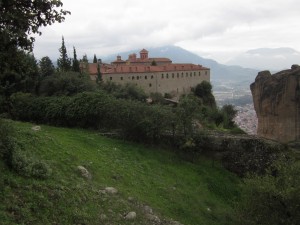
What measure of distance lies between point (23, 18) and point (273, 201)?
1403cm

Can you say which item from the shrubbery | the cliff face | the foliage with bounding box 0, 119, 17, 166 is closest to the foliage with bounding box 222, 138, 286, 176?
the cliff face

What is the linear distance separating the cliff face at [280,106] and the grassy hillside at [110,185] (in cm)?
984

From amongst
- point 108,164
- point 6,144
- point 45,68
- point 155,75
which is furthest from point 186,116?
point 155,75

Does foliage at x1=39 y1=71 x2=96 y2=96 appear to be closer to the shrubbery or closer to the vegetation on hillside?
the vegetation on hillside

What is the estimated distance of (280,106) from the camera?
36312 mm

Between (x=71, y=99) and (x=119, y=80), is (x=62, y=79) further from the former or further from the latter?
(x=119, y=80)

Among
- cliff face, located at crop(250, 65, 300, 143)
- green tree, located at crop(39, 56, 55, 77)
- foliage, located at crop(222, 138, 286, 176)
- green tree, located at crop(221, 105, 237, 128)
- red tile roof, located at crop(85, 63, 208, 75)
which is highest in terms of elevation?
green tree, located at crop(39, 56, 55, 77)

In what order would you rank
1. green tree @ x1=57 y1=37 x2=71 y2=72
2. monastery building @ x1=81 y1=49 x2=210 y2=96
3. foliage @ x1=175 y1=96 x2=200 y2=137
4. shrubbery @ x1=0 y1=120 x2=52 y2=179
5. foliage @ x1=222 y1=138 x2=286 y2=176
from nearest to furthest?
shrubbery @ x1=0 y1=120 x2=52 y2=179 < foliage @ x1=222 y1=138 x2=286 y2=176 < foliage @ x1=175 y1=96 x2=200 y2=137 < green tree @ x1=57 y1=37 x2=71 y2=72 < monastery building @ x1=81 y1=49 x2=210 y2=96

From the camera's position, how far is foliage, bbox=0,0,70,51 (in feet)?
31.8

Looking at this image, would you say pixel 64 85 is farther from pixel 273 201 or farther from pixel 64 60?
pixel 273 201

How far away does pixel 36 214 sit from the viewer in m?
11.4

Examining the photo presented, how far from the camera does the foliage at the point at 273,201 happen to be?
16.6m

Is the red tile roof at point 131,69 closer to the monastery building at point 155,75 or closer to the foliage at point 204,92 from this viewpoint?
the monastery building at point 155,75

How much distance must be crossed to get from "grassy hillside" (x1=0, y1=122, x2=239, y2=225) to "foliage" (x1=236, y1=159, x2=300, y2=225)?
2947mm
